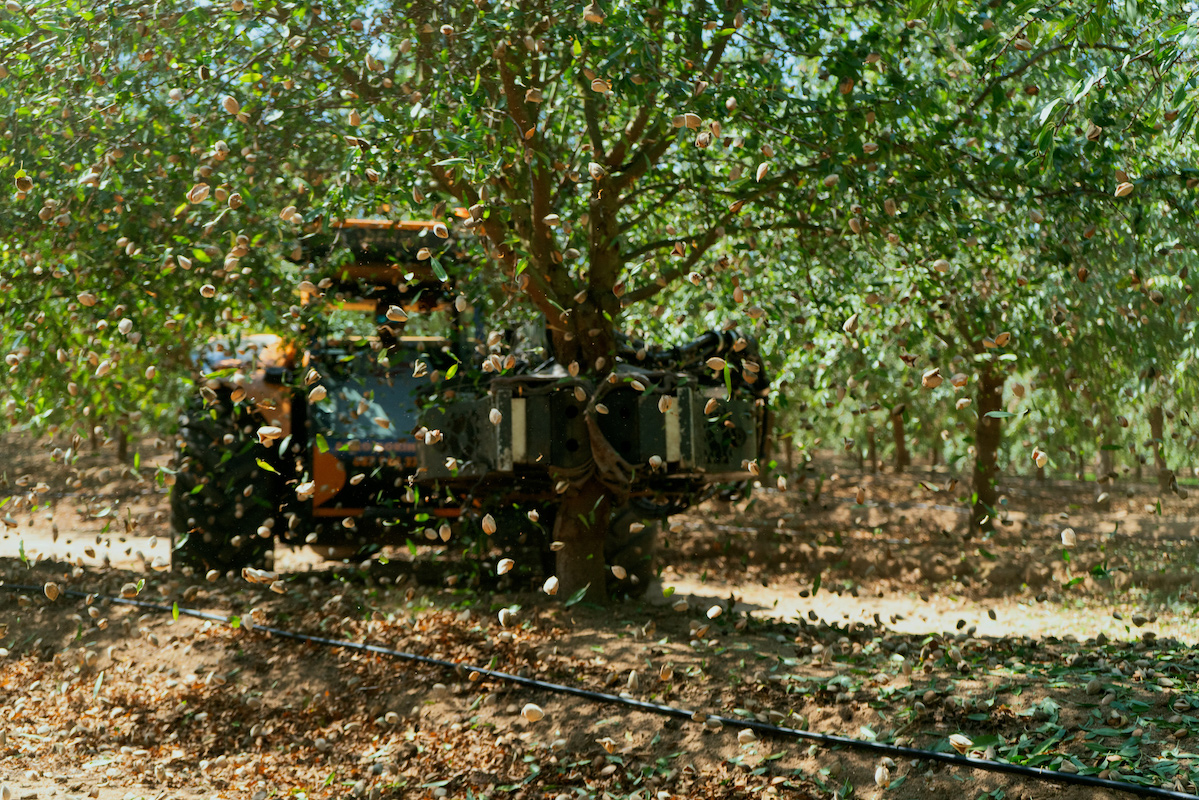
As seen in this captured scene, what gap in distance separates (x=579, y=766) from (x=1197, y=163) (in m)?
4.54

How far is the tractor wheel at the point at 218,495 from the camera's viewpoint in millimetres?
6633

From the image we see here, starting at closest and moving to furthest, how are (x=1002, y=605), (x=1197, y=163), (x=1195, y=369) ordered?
(x=1197, y=163) < (x=1195, y=369) < (x=1002, y=605)

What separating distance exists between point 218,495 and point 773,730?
437cm

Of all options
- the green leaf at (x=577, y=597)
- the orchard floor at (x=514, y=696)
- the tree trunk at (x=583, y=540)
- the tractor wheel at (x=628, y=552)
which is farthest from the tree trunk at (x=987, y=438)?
the green leaf at (x=577, y=597)

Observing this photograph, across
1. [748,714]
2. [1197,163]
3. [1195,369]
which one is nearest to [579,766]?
[748,714]

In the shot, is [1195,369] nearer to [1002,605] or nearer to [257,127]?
[1002,605]

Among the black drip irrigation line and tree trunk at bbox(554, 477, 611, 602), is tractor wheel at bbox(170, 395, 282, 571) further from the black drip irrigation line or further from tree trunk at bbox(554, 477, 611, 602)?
tree trunk at bbox(554, 477, 611, 602)

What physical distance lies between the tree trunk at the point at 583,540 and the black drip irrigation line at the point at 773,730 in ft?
4.14

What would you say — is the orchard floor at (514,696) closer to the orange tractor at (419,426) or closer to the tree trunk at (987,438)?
the orange tractor at (419,426)

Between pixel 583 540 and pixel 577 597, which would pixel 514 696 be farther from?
pixel 583 540

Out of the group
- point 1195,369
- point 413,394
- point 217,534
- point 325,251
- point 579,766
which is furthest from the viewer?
point 1195,369

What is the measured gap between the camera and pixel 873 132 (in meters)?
4.58

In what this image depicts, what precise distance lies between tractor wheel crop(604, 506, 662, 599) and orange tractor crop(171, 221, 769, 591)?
14mm

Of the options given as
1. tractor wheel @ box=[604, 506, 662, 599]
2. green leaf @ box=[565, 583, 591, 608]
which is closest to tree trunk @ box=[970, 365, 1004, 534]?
tractor wheel @ box=[604, 506, 662, 599]
